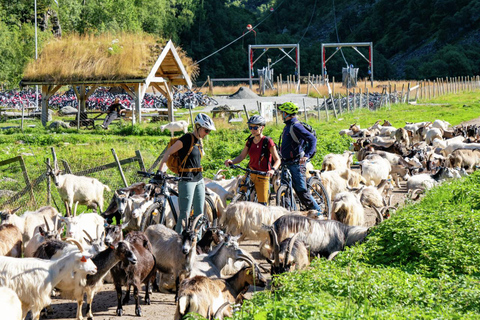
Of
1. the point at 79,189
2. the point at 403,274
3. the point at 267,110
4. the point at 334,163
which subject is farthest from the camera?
the point at 267,110

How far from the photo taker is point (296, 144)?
932 cm

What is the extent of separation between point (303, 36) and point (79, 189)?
90.7 metres

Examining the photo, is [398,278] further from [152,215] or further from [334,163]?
[334,163]

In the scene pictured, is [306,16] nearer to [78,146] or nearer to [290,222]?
[78,146]

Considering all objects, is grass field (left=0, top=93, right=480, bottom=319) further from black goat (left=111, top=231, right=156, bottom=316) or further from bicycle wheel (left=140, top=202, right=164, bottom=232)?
bicycle wheel (left=140, top=202, right=164, bottom=232)

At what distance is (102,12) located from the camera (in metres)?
59.9

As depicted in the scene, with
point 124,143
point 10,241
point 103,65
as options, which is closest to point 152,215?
point 10,241

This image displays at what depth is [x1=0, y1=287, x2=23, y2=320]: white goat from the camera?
575cm

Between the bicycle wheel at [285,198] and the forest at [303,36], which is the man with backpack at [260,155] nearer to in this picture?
the bicycle wheel at [285,198]

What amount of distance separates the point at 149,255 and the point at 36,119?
2563 cm

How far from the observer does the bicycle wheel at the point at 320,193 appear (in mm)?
10164

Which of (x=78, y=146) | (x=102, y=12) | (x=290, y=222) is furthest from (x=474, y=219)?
(x=102, y=12)

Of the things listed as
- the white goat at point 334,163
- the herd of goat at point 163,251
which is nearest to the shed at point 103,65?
the white goat at point 334,163

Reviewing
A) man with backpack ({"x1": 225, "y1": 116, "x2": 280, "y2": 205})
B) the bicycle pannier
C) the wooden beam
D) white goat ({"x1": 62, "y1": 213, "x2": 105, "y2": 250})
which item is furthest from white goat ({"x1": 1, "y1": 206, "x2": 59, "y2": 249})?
the wooden beam
